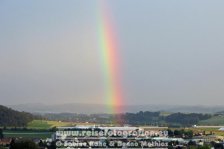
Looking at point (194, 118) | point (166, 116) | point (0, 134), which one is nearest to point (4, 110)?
point (0, 134)

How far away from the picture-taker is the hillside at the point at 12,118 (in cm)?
6593

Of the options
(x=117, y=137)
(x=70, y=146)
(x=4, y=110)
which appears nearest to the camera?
(x=70, y=146)

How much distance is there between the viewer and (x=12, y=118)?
69688mm

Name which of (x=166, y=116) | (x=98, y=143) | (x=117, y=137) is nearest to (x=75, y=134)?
(x=117, y=137)

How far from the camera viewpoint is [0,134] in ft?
162

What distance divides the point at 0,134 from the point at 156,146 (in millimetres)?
22395

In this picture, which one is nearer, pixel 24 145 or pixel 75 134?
pixel 24 145

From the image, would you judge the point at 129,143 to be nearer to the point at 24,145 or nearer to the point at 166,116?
the point at 24,145

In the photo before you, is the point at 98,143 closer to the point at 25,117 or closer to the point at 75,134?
the point at 75,134

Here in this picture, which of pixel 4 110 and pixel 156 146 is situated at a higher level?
pixel 4 110

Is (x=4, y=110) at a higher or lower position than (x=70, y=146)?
higher

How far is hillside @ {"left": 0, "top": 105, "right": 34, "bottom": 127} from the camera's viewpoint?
65.9 metres

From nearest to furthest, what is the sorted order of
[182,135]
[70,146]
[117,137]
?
[70,146], [117,137], [182,135]

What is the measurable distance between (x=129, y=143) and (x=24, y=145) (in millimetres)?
6838
